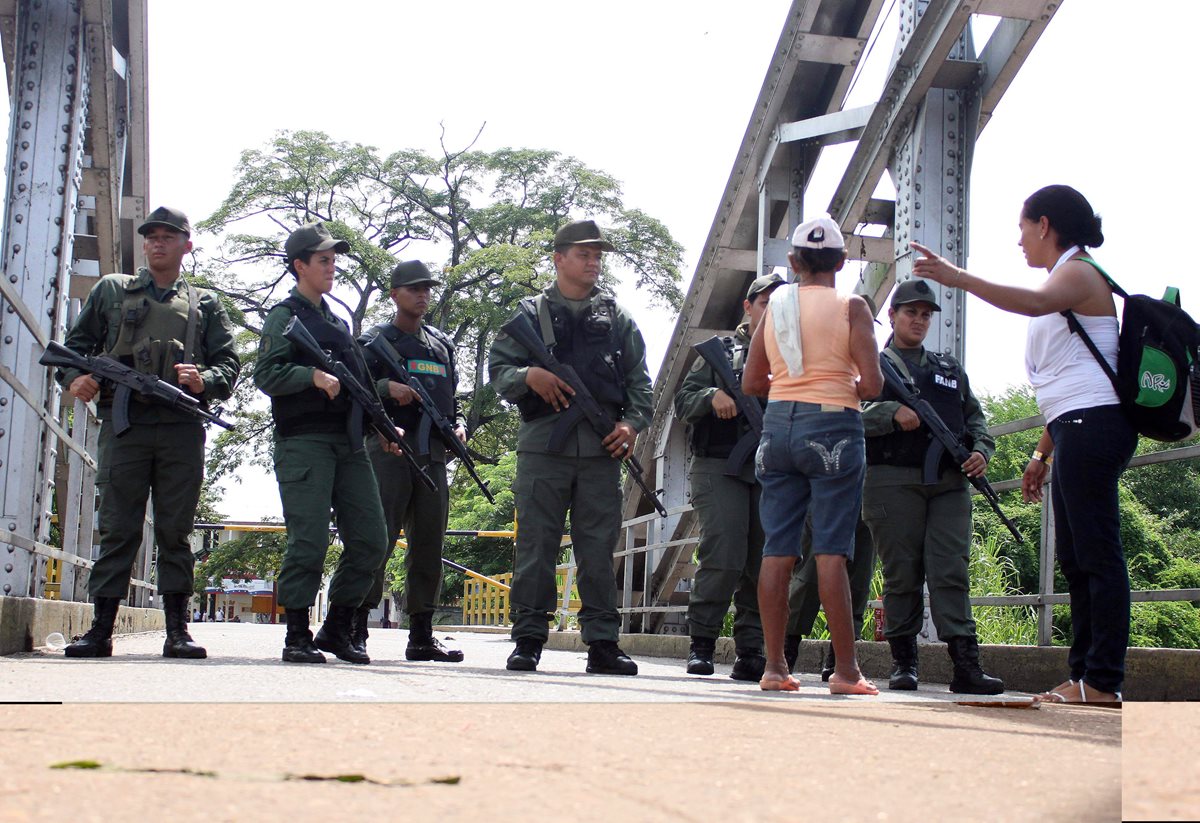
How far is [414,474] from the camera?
640 centimetres

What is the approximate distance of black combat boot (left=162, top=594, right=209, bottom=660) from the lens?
5.66m

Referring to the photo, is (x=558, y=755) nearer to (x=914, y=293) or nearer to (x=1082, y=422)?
(x=1082, y=422)

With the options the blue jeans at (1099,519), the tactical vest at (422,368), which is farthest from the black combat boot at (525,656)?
the blue jeans at (1099,519)

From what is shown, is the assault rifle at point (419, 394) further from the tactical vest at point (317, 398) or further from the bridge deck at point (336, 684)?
the bridge deck at point (336, 684)

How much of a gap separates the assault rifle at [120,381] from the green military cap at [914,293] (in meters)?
2.93

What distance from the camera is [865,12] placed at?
780cm

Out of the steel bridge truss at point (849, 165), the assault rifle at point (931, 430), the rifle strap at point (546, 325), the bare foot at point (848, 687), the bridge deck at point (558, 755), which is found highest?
the steel bridge truss at point (849, 165)

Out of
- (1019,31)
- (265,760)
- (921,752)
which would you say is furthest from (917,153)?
(265,760)

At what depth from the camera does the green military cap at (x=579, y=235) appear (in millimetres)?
5707

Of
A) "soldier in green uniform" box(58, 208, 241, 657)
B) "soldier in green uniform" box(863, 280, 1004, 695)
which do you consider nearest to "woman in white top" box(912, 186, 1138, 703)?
"soldier in green uniform" box(863, 280, 1004, 695)

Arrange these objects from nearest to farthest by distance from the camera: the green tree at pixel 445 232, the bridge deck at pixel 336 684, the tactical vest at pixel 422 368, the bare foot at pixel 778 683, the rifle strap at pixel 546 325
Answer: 1. the bridge deck at pixel 336 684
2. the bare foot at pixel 778 683
3. the rifle strap at pixel 546 325
4. the tactical vest at pixel 422 368
5. the green tree at pixel 445 232

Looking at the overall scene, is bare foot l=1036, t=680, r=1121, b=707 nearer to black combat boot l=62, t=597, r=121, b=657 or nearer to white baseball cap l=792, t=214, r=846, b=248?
white baseball cap l=792, t=214, r=846, b=248

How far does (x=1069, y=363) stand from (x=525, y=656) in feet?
7.94

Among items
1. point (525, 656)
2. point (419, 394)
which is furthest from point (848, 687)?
point (419, 394)
